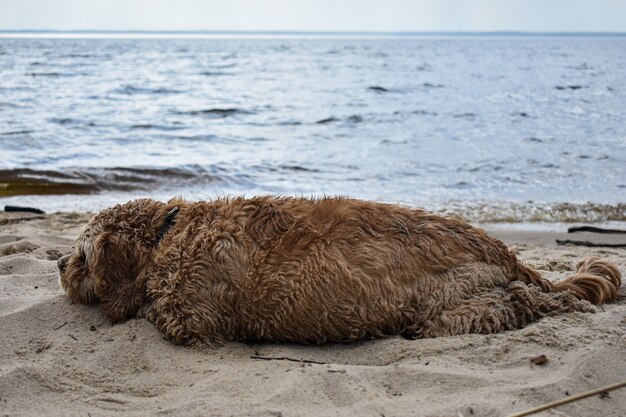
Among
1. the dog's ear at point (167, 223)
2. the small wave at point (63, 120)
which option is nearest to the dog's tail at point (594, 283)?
the dog's ear at point (167, 223)

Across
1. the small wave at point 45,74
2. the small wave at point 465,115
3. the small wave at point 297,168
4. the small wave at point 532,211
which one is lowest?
the small wave at point 45,74

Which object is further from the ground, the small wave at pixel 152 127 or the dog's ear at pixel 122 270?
the dog's ear at pixel 122 270

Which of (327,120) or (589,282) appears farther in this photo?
(327,120)

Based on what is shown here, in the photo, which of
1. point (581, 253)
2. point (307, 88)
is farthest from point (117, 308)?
point (307, 88)

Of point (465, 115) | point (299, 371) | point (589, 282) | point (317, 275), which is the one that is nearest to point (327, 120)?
point (465, 115)

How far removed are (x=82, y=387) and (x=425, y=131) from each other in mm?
14774

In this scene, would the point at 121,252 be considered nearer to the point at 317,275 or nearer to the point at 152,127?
the point at 317,275

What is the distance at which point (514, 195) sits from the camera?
10625 millimetres

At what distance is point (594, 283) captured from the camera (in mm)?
4328

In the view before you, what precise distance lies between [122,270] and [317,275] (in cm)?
121

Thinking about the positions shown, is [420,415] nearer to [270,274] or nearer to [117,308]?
[270,274]

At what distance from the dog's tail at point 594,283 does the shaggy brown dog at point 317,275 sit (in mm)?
121

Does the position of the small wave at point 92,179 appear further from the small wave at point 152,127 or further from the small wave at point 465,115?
the small wave at point 465,115

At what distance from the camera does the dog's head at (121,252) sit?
165 inches
